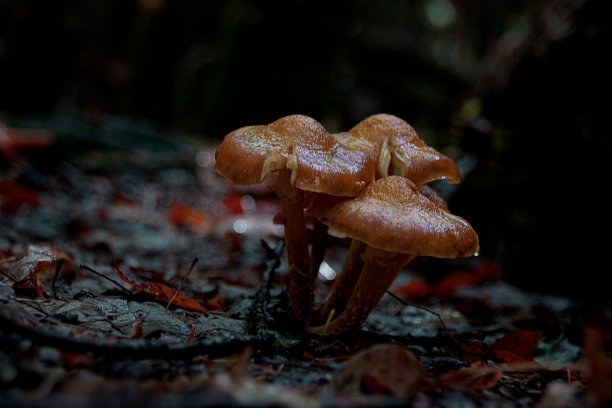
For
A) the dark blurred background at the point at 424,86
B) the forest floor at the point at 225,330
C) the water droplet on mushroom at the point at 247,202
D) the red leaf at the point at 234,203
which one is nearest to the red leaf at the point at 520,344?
the forest floor at the point at 225,330

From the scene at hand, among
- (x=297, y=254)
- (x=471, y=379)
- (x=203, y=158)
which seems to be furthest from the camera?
(x=203, y=158)

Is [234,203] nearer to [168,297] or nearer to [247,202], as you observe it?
[247,202]

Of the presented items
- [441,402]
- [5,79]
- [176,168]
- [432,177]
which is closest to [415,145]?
[432,177]

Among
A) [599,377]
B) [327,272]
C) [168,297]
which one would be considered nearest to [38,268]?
[168,297]

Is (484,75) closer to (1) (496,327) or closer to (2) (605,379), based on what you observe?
(1) (496,327)

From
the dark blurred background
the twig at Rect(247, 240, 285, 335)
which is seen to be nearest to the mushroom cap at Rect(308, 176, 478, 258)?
the twig at Rect(247, 240, 285, 335)

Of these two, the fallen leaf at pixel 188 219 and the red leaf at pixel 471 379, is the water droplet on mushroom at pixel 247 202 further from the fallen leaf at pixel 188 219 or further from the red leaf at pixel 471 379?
the red leaf at pixel 471 379
